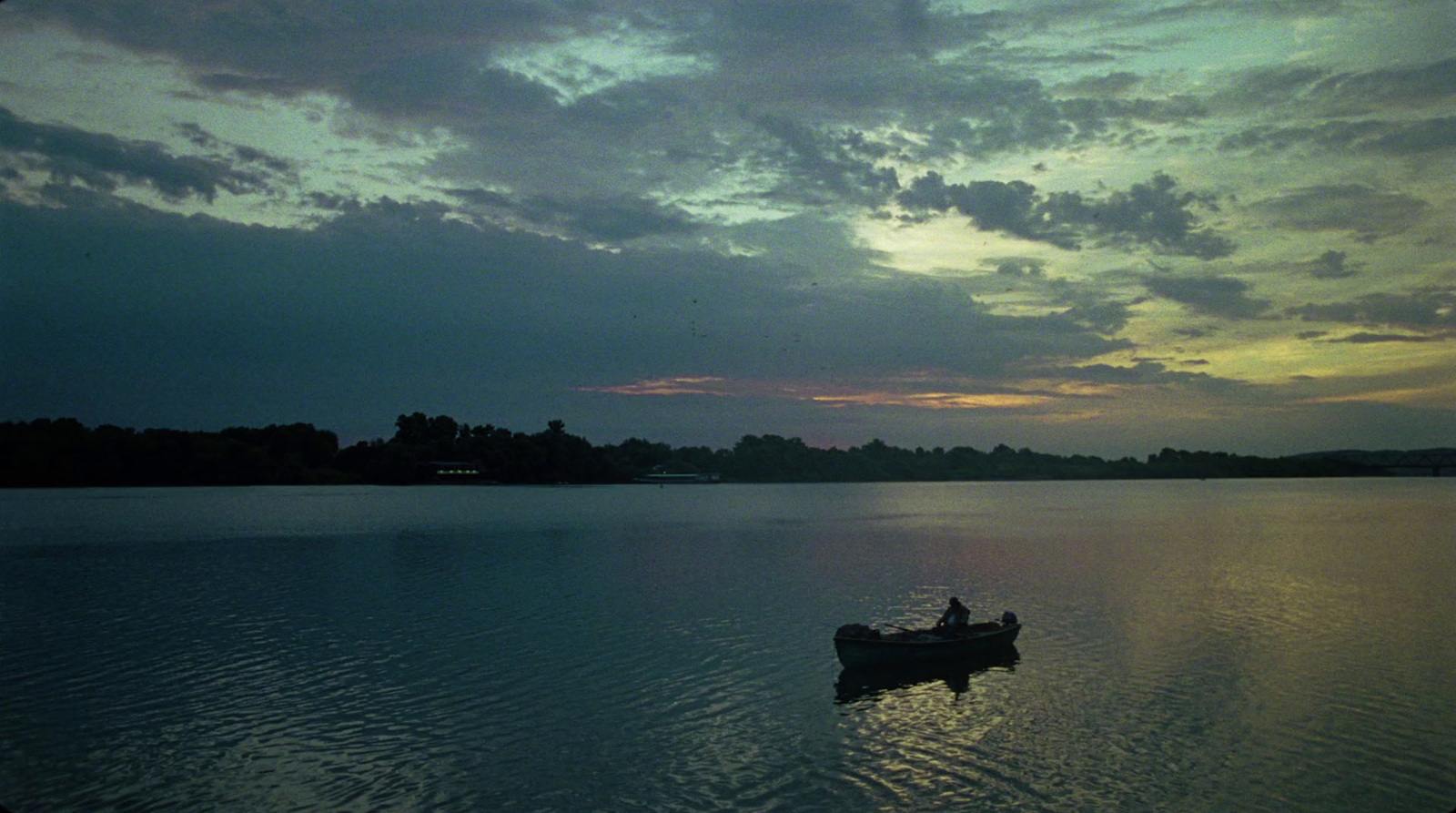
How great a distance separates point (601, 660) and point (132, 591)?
30.7m

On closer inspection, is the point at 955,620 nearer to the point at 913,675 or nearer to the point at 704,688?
the point at 913,675

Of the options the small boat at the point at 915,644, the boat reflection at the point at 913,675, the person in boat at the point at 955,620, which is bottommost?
the boat reflection at the point at 913,675

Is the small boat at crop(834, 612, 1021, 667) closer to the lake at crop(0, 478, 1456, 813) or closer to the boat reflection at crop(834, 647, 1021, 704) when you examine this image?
the boat reflection at crop(834, 647, 1021, 704)

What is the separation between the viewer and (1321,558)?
223 ft

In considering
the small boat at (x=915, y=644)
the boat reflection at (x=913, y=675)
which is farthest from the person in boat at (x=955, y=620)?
the boat reflection at (x=913, y=675)

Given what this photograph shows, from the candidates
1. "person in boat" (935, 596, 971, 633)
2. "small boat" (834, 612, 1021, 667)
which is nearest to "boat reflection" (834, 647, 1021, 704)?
"small boat" (834, 612, 1021, 667)

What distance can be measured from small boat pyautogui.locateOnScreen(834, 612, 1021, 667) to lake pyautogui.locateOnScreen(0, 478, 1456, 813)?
0.82 m

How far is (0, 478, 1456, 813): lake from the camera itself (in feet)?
65.7

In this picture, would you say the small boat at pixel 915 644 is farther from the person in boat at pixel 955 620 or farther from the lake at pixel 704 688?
the lake at pixel 704 688

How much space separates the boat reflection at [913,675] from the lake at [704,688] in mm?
180

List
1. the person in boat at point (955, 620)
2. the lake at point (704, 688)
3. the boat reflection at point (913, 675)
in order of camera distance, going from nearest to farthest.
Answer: the lake at point (704, 688), the boat reflection at point (913, 675), the person in boat at point (955, 620)

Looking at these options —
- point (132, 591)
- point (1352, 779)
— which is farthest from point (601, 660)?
point (132, 591)

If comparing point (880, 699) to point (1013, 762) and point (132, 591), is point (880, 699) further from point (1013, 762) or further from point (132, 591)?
point (132, 591)

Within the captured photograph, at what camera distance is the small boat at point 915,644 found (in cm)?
3023
